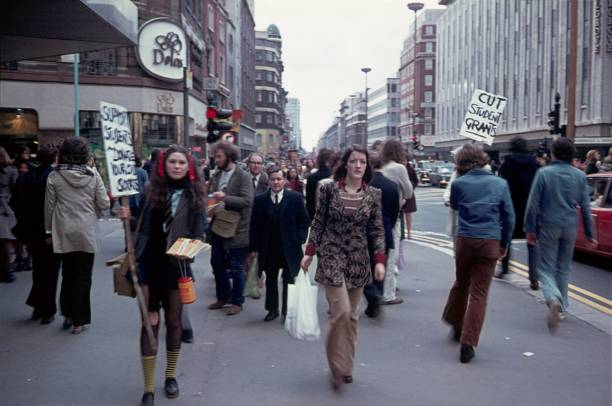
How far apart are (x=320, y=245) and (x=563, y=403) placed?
2033 mm

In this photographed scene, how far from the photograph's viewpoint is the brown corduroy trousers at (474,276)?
19.5ft

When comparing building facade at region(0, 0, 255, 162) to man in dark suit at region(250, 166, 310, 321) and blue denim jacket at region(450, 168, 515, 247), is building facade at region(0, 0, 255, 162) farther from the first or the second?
blue denim jacket at region(450, 168, 515, 247)

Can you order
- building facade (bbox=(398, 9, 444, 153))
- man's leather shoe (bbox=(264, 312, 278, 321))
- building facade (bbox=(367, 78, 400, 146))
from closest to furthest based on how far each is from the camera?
man's leather shoe (bbox=(264, 312, 278, 321)), building facade (bbox=(398, 9, 444, 153)), building facade (bbox=(367, 78, 400, 146))

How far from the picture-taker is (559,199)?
23.8 ft

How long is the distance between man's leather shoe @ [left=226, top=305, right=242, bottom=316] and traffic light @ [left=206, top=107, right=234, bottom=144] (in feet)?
28.4

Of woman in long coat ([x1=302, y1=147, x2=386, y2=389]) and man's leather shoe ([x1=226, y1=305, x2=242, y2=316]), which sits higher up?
woman in long coat ([x1=302, y1=147, x2=386, y2=389])

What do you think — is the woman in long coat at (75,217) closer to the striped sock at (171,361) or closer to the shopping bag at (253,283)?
the striped sock at (171,361)

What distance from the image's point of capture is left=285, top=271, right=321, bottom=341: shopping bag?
5230 millimetres

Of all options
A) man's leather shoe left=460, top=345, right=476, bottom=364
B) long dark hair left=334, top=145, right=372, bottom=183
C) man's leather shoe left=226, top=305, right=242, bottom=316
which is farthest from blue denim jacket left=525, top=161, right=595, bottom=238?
man's leather shoe left=226, top=305, right=242, bottom=316

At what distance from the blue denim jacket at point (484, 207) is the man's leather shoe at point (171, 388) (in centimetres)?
274

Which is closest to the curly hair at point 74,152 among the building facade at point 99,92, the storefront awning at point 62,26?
the storefront awning at point 62,26

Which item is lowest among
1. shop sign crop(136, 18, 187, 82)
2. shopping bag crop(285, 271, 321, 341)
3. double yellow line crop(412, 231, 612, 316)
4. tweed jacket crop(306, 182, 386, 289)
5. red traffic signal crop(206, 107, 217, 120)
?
double yellow line crop(412, 231, 612, 316)

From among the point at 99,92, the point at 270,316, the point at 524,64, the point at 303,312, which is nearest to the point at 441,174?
the point at 524,64

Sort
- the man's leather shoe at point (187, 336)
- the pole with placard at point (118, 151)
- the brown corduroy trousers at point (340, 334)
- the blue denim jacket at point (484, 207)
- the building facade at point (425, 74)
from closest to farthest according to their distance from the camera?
1. the brown corduroy trousers at point (340, 334)
2. the pole with placard at point (118, 151)
3. the blue denim jacket at point (484, 207)
4. the man's leather shoe at point (187, 336)
5. the building facade at point (425, 74)
